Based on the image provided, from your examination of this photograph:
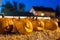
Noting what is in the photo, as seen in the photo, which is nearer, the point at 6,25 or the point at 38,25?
the point at 6,25

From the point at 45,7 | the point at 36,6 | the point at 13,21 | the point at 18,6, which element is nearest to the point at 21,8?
the point at 18,6

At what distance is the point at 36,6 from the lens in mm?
3982

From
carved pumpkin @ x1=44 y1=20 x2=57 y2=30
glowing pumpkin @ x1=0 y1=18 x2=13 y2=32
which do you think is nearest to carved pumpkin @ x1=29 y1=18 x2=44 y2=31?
carved pumpkin @ x1=44 y1=20 x2=57 y2=30

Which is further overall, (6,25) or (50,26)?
(50,26)

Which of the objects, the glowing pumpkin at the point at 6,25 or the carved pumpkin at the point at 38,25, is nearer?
the glowing pumpkin at the point at 6,25

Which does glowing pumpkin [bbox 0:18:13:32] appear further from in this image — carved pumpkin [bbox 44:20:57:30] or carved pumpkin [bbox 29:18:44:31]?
carved pumpkin [bbox 44:20:57:30]

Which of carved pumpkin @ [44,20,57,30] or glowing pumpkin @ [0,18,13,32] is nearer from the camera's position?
glowing pumpkin @ [0,18,13,32]

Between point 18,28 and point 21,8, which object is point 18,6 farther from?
point 18,28

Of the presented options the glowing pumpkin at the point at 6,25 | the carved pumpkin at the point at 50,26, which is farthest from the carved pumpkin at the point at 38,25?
the glowing pumpkin at the point at 6,25

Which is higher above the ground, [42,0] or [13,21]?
[42,0]

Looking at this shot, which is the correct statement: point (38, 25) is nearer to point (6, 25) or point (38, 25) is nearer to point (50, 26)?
point (50, 26)

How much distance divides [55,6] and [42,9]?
369mm

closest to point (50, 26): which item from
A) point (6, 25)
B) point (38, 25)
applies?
point (38, 25)

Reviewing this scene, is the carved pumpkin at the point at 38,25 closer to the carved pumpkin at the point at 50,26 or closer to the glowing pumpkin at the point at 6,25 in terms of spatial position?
the carved pumpkin at the point at 50,26
